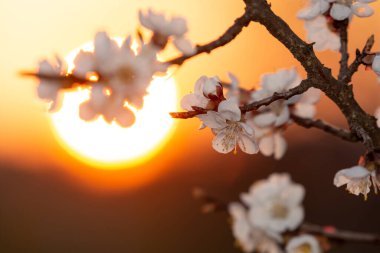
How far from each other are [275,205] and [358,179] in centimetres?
97

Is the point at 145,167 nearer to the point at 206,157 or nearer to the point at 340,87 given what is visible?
the point at 206,157

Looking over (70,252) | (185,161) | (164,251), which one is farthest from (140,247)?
(185,161)

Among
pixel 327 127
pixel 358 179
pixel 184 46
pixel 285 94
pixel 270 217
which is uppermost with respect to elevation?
pixel 270 217

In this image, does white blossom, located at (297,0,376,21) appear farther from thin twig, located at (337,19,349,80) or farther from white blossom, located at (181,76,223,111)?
white blossom, located at (181,76,223,111)

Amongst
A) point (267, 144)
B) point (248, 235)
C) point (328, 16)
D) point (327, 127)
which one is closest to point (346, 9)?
point (328, 16)

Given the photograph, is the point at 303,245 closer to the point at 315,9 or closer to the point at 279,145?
the point at 279,145

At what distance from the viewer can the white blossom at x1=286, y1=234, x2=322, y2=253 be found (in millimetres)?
1959

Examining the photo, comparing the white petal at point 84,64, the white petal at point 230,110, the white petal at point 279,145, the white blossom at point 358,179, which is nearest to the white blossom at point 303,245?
the white petal at point 279,145

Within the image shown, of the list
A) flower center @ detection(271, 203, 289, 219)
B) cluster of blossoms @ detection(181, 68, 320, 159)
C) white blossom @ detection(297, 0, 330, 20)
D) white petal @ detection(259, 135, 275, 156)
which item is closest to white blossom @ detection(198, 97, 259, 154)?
cluster of blossoms @ detection(181, 68, 320, 159)

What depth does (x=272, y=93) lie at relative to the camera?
1.64 meters

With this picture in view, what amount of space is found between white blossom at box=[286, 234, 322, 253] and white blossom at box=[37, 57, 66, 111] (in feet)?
3.49

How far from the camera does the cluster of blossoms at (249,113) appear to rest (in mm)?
1249

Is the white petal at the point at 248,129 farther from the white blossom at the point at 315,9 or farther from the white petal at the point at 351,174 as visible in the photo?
the white blossom at the point at 315,9

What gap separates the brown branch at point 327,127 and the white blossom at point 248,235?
0.65 metres
